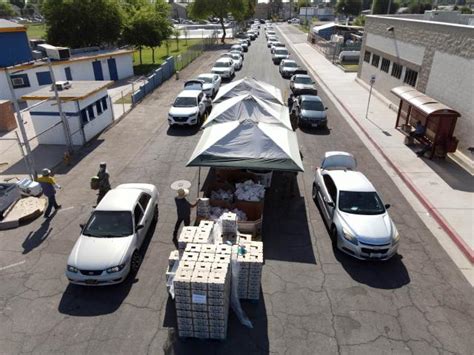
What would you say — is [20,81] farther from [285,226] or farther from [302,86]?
[285,226]

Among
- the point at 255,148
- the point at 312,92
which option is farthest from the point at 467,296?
the point at 312,92

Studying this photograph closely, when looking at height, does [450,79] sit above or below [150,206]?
above

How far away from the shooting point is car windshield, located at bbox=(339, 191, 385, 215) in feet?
35.4

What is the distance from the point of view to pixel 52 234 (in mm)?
11383

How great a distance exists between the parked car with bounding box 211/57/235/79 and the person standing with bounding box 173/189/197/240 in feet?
81.3

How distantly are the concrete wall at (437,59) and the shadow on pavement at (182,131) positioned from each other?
1370 cm

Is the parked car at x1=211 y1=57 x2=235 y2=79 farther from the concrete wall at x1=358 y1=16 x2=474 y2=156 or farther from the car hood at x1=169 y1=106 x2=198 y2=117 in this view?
the concrete wall at x1=358 y1=16 x2=474 y2=156

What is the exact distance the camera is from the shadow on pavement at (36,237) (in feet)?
35.4

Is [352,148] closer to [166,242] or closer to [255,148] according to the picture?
[255,148]

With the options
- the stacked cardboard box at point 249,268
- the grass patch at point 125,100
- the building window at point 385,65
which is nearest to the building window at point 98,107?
the grass patch at point 125,100

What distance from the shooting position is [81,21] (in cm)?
3612

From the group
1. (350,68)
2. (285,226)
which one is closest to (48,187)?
(285,226)

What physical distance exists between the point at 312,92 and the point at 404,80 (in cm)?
637

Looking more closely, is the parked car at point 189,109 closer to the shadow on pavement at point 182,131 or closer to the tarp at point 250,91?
the shadow on pavement at point 182,131
